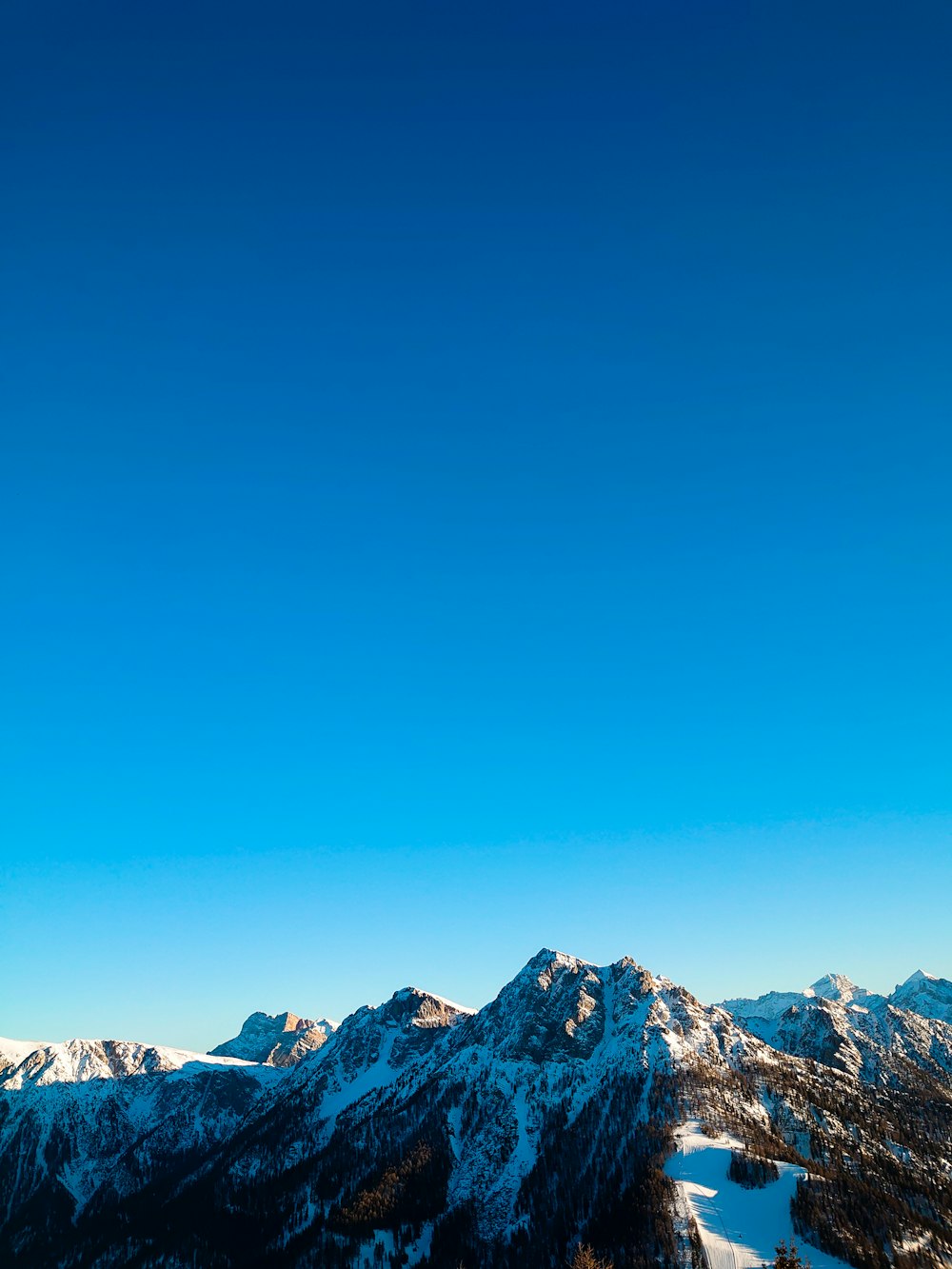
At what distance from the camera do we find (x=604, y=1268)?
521 ft

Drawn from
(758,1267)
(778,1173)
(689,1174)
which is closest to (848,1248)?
(758,1267)

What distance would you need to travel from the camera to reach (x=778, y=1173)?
616 ft

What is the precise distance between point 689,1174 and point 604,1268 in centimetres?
4526

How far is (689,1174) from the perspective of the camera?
194000 mm

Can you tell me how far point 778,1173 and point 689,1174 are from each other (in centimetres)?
2209

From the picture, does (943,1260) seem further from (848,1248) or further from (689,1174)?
(689,1174)

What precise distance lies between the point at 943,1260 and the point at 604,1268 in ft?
247

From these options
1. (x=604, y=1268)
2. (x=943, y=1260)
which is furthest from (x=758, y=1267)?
(x=943, y=1260)

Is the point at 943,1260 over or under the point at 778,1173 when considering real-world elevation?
under

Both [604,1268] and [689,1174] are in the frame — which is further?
[689,1174]

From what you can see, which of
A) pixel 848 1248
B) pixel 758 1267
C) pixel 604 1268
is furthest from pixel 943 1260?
pixel 604 1268

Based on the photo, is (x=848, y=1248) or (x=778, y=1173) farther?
(x=778, y=1173)

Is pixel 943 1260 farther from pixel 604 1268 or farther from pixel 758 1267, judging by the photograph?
pixel 604 1268

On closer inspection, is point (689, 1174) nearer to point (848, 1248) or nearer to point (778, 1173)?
point (778, 1173)
